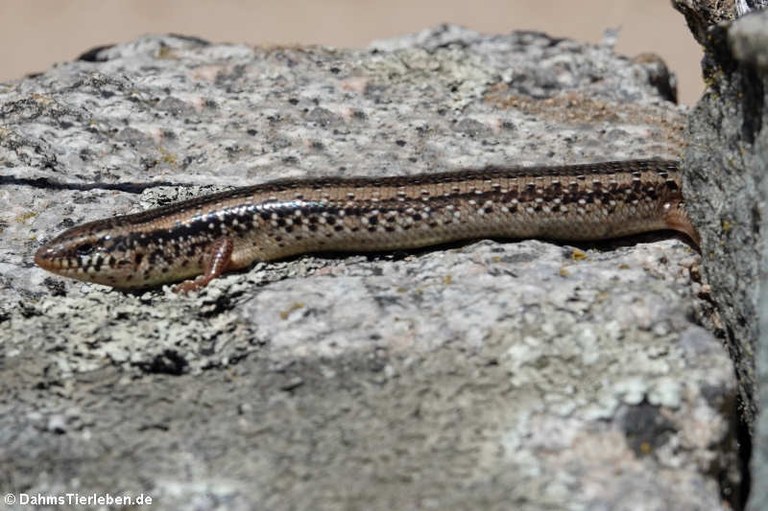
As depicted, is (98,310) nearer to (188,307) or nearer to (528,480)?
(188,307)

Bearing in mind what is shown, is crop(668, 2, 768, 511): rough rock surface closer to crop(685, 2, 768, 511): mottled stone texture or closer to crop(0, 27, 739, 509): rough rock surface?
crop(685, 2, 768, 511): mottled stone texture

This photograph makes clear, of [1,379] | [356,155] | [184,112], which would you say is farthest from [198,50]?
[1,379]

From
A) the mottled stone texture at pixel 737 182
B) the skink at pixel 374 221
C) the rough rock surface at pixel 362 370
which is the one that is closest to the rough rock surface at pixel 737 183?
the mottled stone texture at pixel 737 182

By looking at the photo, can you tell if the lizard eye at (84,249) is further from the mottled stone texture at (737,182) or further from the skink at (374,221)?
the mottled stone texture at (737,182)

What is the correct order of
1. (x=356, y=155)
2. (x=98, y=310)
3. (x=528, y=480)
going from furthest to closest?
(x=356, y=155) → (x=98, y=310) → (x=528, y=480)

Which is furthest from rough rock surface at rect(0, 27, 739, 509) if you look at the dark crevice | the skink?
the skink

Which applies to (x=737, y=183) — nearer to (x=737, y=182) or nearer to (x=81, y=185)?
(x=737, y=182)
